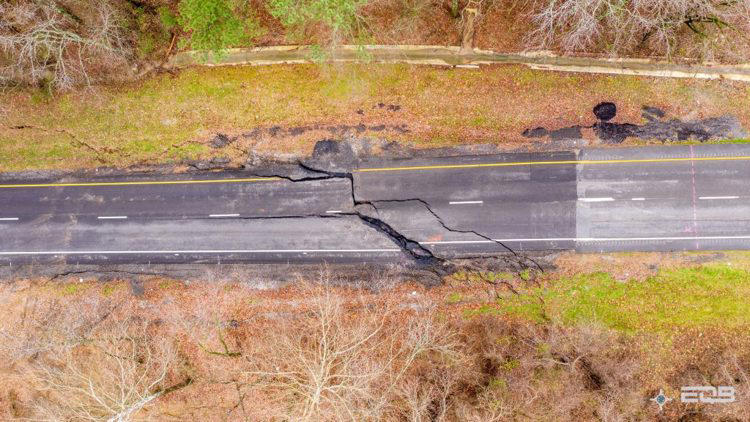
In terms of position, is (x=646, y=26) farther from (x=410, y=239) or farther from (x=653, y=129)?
(x=410, y=239)

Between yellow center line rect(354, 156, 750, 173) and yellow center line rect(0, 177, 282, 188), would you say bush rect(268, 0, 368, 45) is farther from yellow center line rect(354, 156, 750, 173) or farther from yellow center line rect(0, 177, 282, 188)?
yellow center line rect(0, 177, 282, 188)

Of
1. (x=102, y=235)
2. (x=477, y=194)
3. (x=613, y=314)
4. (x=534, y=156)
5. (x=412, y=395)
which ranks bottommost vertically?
(x=412, y=395)

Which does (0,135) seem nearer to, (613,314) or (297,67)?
(297,67)

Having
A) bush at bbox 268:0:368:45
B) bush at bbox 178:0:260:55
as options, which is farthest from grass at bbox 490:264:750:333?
bush at bbox 178:0:260:55

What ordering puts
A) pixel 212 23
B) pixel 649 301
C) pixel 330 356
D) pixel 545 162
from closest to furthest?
pixel 212 23, pixel 330 356, pixel 649 301, pixel 545 162

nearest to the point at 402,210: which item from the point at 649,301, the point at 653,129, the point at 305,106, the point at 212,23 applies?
the point at 305,106

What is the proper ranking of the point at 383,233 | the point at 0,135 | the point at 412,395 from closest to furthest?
the point at 412,395 < the point at 383,233 < the point at 0,135

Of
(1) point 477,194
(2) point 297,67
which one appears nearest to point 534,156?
(1) point 477,194
